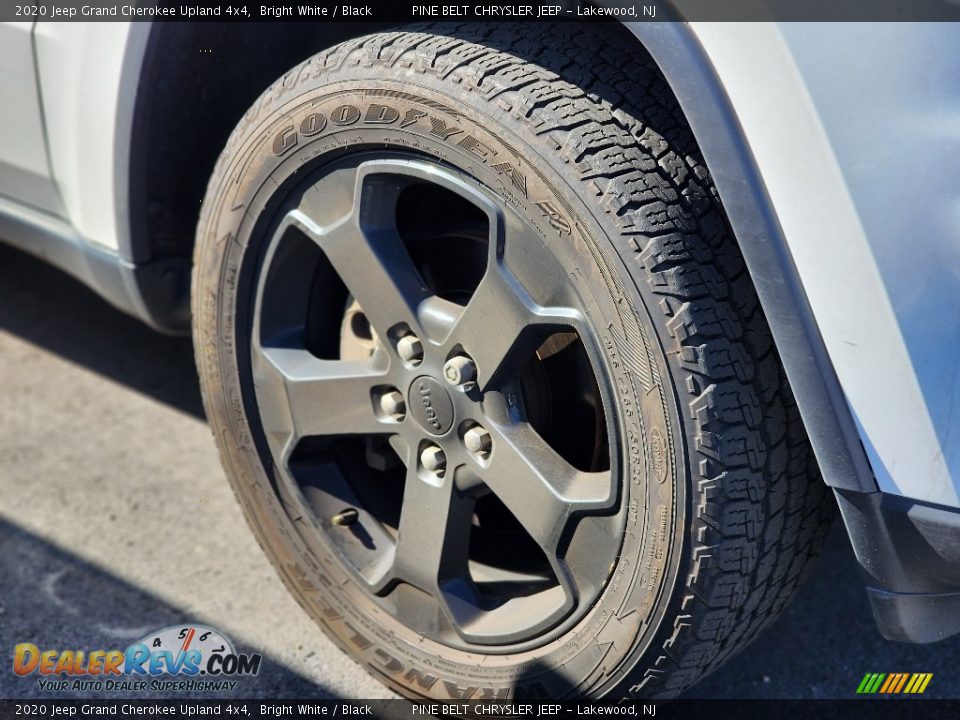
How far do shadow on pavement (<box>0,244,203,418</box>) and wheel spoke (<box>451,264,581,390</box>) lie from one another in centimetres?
146

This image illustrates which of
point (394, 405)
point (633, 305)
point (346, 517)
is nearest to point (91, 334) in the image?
point (346, 517)

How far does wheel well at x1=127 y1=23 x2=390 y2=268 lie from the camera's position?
6.63 feet

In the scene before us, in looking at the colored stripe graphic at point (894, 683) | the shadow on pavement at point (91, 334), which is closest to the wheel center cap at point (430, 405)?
the colored stripe graphic at point (894, 683)

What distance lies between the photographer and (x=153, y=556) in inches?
94.3

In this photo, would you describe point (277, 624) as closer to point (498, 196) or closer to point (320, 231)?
point (320, 231)

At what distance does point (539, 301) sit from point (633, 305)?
177 mm

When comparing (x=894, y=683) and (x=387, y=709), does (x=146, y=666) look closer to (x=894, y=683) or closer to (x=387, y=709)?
(x=387, y=709)

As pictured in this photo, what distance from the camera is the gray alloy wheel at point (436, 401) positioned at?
5.43ft

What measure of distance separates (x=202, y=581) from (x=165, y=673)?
275mm

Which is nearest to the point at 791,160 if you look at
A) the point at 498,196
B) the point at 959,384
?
the point at 959,384

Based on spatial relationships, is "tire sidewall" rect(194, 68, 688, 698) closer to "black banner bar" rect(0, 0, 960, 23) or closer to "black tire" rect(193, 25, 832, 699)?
"black tire" rect(193, 25, 832, 699)

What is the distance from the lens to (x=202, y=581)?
7.62 feet

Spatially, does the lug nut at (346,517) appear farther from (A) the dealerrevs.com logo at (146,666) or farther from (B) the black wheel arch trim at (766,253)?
(B) the black wheel arch trim at (766,253)

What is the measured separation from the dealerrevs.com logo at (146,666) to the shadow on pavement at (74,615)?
0.05 ft
